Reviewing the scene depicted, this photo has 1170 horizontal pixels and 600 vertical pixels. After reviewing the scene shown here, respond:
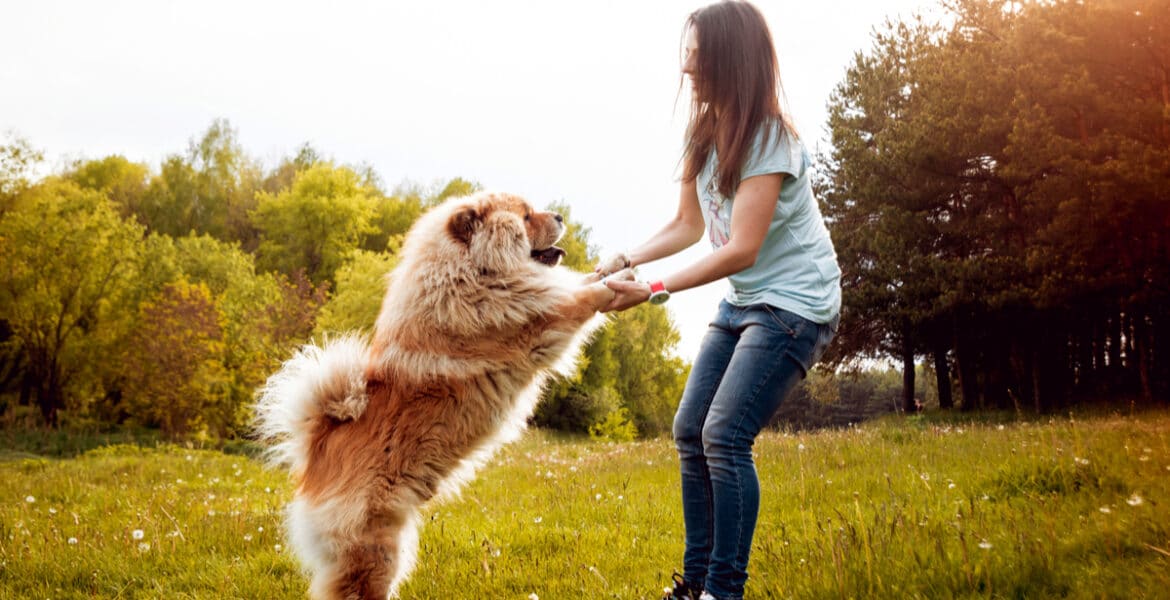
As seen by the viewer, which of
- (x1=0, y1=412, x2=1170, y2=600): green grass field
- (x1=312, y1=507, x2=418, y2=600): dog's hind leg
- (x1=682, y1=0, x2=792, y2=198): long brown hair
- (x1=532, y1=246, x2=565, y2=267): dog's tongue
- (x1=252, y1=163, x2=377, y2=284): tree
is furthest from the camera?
(x1=252, y1=163, x2=377, y2=284): tree

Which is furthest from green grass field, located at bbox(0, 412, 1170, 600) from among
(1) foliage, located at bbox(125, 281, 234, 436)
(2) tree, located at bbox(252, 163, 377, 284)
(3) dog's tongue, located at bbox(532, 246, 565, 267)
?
(2) tree, located at bbox(252, 163, 377, 284)

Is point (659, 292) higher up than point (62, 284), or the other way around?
point (62, 284)

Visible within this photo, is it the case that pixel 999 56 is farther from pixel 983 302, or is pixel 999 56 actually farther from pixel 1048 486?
pixel 1048 486

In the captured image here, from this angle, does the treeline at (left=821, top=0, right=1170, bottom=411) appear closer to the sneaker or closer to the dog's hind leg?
the sneaker

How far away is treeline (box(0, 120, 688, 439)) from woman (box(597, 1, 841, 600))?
672 inches

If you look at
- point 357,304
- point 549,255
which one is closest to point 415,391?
point 549,255

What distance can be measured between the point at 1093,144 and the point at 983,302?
5.23 metres

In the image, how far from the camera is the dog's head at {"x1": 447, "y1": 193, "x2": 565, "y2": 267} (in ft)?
13.7

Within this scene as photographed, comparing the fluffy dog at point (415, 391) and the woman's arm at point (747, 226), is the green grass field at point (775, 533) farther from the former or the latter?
the woman's arm at point (747, 226)

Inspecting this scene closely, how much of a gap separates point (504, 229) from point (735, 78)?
4.94ft

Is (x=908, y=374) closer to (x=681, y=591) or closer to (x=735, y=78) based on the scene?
(x=681, y=591)

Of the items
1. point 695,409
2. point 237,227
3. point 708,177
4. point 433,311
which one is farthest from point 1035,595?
point 237,227

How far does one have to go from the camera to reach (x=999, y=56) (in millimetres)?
20422

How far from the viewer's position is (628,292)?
373cm
